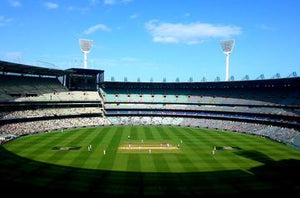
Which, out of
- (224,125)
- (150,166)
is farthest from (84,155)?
(224,125)

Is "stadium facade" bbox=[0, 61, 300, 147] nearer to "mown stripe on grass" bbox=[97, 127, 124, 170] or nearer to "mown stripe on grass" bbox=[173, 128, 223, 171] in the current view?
"mown stripe on grass" bbox=[173, 128, 223, 171]

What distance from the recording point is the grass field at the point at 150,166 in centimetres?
2754

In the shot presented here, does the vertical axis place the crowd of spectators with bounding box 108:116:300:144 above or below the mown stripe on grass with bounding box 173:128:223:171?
above

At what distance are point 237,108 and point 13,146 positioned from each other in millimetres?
54908

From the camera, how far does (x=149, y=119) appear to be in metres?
85.9

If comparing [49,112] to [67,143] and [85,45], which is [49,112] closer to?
[67,143]

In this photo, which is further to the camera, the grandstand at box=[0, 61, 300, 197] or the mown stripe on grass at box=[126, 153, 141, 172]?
the mown stripe on grass at box=[126, 153, 141, 172]

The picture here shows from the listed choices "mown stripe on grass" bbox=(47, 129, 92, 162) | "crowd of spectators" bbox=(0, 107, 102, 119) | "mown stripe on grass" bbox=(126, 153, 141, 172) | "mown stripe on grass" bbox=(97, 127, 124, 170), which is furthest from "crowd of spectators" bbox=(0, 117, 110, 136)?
"mown stripe on grass" bbox=(126, 153, 141, 172)

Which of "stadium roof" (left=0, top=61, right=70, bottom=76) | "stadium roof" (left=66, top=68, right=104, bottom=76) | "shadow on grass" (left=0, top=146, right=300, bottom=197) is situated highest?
"stadium roof" (left=66, top=68, right=104, bottom=76)

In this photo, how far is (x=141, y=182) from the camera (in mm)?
29125

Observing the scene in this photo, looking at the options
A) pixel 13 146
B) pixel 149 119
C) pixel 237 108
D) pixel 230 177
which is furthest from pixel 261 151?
pixel 149 119

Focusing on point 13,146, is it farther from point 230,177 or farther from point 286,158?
point 286,158

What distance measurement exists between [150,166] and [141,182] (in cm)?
669

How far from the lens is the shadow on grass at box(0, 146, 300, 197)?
85.4 feet
